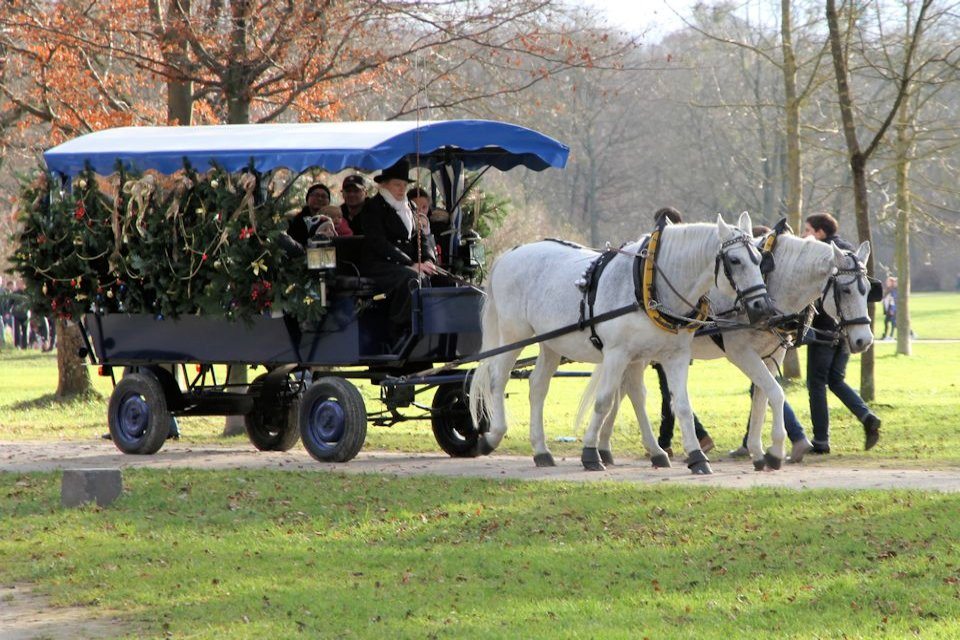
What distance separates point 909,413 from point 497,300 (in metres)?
7.14

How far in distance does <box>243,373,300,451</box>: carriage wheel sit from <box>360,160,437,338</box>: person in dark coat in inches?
91.3

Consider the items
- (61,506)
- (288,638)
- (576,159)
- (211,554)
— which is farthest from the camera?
(576,159)

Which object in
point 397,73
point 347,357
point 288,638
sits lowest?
point 288,638

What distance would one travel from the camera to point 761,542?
9.12 meters

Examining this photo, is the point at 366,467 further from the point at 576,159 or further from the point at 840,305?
the point at 576,159

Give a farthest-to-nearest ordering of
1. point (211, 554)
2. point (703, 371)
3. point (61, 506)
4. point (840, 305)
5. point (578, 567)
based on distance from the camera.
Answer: point (703, 371)
point (840, 305)
point (61, 506)
point (211, 554)
point (578, 567)

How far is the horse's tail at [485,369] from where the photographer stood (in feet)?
43.7

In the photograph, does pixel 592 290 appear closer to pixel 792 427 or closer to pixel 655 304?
pixel 655 304

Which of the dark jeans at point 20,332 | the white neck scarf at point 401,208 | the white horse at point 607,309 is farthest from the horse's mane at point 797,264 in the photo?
the dark jeans at point 20,332

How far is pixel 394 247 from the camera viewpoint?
43.3 feet

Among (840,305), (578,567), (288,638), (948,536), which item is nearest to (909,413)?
(840,305)

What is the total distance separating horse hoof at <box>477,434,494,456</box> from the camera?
45.6 feet

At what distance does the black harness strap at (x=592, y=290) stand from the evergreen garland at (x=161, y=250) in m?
2.20

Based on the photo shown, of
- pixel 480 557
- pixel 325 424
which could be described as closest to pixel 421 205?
pixel 325 424
